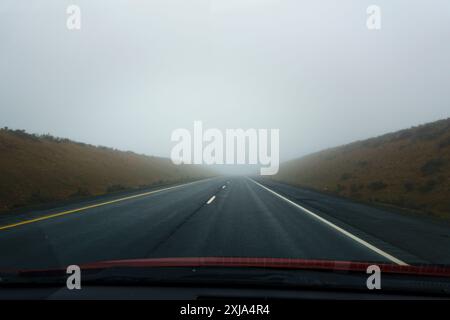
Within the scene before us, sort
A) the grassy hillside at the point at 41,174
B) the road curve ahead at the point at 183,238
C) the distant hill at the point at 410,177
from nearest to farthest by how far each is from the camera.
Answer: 1. the road curve ahead at the point at 183,238
2. the distant hill at the point at 410,177
3. the grassy hillside at the point at 41,174

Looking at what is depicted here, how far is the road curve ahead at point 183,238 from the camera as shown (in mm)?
7352

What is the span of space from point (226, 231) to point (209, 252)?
2.43 metres

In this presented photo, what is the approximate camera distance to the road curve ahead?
24.1ft

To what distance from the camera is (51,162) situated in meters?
35.5

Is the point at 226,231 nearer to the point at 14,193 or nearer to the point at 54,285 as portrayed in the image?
the point at 54,285

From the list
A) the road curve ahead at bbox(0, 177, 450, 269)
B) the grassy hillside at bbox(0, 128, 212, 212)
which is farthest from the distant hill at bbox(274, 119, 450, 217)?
the grassy hillside at bbox(0, 128, 212, 212)

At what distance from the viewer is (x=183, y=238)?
29.8ft

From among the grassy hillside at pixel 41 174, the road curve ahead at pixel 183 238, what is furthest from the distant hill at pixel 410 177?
the grassy hillside at pixel 41 174

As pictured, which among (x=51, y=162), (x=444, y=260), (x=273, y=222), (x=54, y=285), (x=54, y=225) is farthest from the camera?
(x=51, y=162)

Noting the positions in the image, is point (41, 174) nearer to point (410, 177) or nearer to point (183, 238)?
point (183, 238)

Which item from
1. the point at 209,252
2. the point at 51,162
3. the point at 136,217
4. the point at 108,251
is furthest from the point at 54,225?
the point at 51,162

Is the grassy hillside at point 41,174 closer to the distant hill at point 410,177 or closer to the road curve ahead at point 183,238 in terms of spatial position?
the road curve ahead at point 183,238

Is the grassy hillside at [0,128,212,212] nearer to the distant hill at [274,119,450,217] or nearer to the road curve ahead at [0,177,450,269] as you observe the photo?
the road curve ahead at [0,177,450,269]

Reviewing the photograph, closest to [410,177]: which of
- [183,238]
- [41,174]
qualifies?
[183,238]
